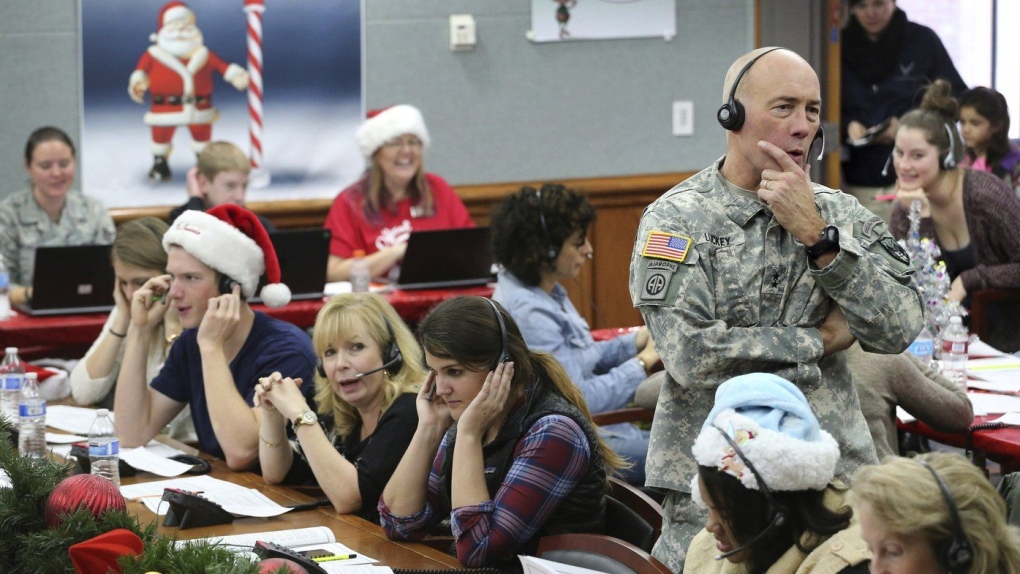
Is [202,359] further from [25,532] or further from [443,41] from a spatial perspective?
[443,41]

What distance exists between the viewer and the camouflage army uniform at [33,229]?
5.66m

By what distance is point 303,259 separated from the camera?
5.07 metres

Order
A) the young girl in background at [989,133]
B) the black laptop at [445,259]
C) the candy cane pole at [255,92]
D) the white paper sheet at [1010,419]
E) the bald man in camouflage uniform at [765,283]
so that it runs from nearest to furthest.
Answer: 1. the bald man in camouflage uniform at [765,283]
2. the white paper sheet at [1010,419]
3. the black laptop at [445,259]
4. the young girl in background at [989,133]
5. the candy cane pole at [255,92]

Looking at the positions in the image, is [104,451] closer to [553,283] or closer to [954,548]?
[553,283]

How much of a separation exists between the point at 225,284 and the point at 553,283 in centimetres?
103

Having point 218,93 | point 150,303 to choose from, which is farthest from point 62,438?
point 218,93

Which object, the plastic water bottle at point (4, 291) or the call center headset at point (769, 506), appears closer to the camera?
the call center headset at point (769, 506)

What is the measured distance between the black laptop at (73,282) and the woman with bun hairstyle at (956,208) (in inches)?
119

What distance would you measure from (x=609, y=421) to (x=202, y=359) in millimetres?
1201

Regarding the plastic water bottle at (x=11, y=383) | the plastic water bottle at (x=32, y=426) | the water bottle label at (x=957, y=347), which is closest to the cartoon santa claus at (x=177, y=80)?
the plastic water bottle at (x=11, y=383)

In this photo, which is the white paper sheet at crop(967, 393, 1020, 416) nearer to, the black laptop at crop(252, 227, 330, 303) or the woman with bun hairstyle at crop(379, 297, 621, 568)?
the woman with bun hairstyle at crop(379, 297, 621, 568)

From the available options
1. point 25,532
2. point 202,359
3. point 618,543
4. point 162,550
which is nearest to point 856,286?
point 618,543

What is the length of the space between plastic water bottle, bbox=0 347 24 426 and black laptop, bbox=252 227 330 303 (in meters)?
1.32

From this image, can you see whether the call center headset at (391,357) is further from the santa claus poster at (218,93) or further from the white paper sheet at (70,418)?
the santa claus poster at (218,93)
